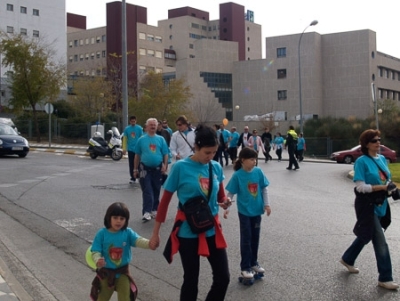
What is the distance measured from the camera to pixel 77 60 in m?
109

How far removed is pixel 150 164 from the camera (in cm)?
926

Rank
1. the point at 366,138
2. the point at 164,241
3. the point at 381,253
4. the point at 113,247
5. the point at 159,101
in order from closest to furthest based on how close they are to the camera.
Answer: the point at 113,247
the point at 381,253
the point at 366,138
the point at 164,241
the point at 159,101

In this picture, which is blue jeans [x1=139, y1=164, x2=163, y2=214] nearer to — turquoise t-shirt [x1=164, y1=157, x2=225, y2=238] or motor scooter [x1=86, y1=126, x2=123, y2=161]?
turquoise t-shirt [x1=164, y1=157, x2=225, y2=238]

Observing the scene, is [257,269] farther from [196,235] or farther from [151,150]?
[151,150]

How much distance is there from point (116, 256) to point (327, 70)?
74.8m

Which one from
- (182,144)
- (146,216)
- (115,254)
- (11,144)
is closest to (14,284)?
(115,254)

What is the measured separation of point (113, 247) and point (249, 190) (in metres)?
2.07

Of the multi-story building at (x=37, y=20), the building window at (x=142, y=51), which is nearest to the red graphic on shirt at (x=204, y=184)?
the multi-story building at (x=37, y=20)

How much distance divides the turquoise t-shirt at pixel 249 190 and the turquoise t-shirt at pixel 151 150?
3.29m

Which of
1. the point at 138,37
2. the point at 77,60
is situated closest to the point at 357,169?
the point at 138,37

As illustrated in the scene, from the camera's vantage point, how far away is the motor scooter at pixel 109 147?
23875 mm

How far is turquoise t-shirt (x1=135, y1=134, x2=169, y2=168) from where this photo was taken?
30.3ft

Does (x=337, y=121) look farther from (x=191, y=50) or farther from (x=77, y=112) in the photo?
(x=191, y=50)

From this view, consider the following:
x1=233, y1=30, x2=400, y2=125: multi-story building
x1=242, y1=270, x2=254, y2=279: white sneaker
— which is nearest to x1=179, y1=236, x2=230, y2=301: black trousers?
x1=242, y1=270, x2=254, y2=279: white sneaker
